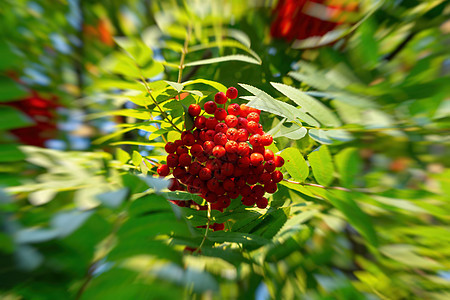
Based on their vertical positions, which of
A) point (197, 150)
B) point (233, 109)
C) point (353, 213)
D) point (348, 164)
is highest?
point (233, 109)

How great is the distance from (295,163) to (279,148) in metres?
0.17

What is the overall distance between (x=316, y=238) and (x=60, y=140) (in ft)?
2.45

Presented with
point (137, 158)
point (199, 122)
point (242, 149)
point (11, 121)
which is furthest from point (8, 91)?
point (242, 149)

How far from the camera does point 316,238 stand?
676 mm

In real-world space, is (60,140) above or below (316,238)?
above

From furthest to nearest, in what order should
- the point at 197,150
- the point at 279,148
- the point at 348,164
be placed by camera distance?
the point at 279,148
the point at 197,150
the point at 348,164

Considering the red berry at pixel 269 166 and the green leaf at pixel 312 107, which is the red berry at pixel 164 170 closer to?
the red berry at pixel 269 166

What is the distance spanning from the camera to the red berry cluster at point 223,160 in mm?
693

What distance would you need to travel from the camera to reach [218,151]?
67cm

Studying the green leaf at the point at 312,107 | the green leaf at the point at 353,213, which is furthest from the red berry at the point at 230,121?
the green leaf at the point at 353,213

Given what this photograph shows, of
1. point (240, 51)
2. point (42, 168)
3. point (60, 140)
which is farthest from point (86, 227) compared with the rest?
point (240, 51)

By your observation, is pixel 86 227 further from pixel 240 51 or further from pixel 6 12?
pixel 6 12

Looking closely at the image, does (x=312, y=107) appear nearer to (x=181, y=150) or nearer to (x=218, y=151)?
(x=218, y=151)

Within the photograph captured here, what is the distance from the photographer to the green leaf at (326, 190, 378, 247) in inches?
20.3
